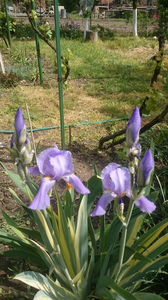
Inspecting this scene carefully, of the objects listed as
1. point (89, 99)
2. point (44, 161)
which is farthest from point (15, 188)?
point (89, 99)

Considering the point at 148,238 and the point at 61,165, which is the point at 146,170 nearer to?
the point at 61,165

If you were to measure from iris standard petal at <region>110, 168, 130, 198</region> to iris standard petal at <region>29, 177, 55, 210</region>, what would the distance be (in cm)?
21

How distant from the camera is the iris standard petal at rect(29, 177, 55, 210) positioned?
0.99 metres

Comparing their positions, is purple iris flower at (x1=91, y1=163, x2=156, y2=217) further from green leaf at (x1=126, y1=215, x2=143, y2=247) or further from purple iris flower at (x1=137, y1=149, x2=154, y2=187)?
green leaf at (x1=126, y1=215, x2=143, y2=247)

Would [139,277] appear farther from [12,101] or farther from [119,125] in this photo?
[12,101]

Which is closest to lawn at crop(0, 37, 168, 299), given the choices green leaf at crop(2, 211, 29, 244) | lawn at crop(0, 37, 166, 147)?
lawn at crop(0, 37, 166, 147)

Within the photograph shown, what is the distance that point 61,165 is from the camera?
1.11 metres

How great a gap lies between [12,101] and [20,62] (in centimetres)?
229

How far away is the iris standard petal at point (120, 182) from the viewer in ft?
3.63

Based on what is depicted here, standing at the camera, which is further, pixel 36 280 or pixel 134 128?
pixel 36 280

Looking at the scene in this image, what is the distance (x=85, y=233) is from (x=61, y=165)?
59 centimetres

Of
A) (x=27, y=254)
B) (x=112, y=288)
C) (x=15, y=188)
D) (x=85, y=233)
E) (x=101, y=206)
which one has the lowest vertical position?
(x=15, y=188)

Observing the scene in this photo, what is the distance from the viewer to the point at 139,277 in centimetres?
159

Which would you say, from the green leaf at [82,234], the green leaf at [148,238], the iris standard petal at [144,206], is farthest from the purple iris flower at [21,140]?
the green leaf at [148,238]
